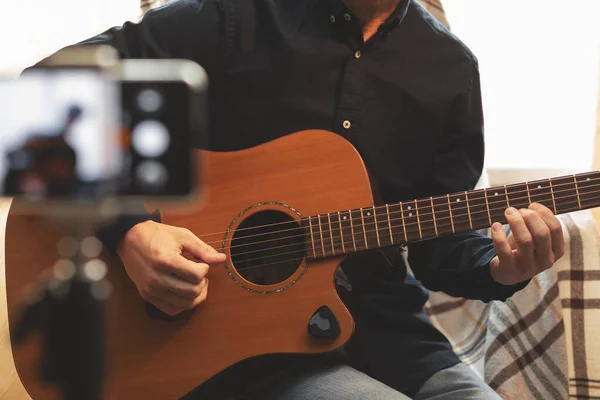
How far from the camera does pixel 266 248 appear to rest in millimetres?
875

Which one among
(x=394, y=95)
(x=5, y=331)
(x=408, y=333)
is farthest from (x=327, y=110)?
(x=5, y=331)

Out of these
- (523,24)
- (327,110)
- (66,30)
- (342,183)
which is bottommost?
(342,183)

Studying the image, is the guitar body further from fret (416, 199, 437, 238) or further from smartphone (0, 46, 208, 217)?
smartphone (0, 46, 208, 217)

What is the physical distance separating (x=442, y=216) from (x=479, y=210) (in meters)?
0.06

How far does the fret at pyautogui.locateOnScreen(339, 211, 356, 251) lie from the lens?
0.85 metres

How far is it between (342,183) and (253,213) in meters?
0.15

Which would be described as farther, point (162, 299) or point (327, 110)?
point (327, 110)

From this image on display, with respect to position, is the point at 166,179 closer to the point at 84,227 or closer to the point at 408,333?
A: the point at 84,227

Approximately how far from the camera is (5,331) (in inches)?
39.6

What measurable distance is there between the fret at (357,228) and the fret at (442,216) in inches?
4.5

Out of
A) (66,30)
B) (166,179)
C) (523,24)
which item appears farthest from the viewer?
(523,24)

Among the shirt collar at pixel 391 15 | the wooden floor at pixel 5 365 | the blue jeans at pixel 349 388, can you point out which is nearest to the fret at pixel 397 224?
the blue jeans at pixel 349 388

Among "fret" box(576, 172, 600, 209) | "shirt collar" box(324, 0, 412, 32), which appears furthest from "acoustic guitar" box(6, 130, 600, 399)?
"shirt collar" box(324, 0, 412, 32)

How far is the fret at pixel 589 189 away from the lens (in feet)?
2.65
